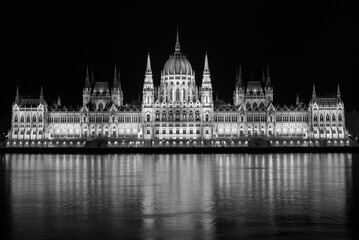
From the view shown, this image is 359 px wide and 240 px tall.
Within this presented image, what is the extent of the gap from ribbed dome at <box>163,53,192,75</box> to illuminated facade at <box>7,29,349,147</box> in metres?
0.26

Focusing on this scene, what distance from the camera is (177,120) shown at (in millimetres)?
126750

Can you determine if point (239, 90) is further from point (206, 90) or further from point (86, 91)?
point (86, 91)

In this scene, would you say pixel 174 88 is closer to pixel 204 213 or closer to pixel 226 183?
pixel 226 183

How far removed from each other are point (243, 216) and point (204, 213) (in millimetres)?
1771

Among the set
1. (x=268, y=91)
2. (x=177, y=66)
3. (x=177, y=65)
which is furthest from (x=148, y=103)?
(x=268, y=91)

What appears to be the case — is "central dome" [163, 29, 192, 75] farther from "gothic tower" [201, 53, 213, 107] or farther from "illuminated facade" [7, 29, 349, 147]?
"gothic tower" [201, 53, 213, 107]

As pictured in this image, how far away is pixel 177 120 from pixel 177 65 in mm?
14060

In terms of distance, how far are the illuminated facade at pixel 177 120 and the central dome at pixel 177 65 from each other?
1.00 feet

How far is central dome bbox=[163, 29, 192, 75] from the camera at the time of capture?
13362cm

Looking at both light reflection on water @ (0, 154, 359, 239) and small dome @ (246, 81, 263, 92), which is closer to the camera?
light reflection on water @ (0, 154, 359, 239)

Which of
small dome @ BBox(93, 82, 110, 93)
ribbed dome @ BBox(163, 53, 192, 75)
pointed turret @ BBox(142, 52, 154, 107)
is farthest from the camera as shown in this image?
small dome @ BBox(93, 82, 110, 93)

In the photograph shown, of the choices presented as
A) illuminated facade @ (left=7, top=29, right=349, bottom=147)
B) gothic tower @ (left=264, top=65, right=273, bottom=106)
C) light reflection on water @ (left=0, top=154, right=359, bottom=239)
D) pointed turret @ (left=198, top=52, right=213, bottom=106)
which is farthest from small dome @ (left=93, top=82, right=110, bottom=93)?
light reflection on water @ (left=0, top=154, right=359, bottom=239)

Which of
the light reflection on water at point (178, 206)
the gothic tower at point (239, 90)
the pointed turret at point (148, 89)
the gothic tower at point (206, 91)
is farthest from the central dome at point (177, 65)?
the light reflection on water at point (178, 206)

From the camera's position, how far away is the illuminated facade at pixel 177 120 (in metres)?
125
